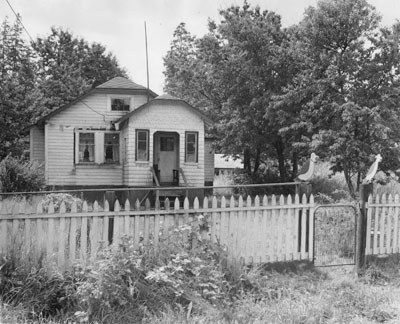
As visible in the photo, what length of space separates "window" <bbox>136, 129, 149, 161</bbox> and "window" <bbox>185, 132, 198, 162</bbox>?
181 centimetres

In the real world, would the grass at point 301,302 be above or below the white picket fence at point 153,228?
below

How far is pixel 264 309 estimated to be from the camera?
4656 mm

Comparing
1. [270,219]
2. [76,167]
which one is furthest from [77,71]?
[270,219]

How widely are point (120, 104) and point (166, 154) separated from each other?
325cm

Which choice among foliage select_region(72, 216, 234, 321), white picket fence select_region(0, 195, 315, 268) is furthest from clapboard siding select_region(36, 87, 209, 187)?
foliage select_region(72, 216, 234, 321)

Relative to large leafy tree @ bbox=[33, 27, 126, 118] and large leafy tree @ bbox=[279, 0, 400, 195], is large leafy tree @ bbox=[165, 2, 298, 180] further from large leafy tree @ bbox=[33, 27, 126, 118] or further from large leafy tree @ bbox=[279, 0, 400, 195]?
large leafy tree @ bbox=[33, 27, 126, 118]

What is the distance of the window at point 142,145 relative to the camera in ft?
61.2

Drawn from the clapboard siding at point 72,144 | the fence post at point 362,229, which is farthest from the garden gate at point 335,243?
the clapboard siding at point 72,144

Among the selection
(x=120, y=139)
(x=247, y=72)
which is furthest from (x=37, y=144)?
(x=247, y=72)

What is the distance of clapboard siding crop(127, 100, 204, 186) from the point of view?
61.0 ft

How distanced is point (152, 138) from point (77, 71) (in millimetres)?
27108

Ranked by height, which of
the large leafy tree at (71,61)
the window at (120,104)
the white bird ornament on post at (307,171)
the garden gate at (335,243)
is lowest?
the garden gate at (335,243)

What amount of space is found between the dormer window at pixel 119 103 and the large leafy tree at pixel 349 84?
825 centimetres

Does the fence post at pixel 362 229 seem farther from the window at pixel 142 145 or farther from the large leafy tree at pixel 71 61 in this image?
the large leafy tree at pixel 71 61
